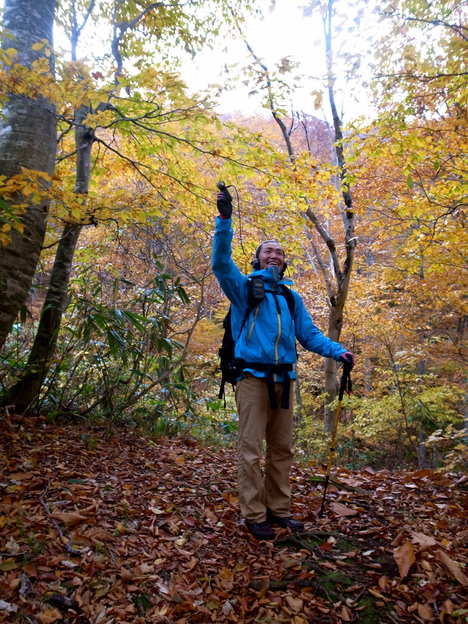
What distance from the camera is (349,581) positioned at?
95.7 inches

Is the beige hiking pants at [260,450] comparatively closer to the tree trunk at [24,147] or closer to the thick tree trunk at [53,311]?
the tree trunk at [24,147]

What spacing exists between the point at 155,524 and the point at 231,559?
645 millimetres

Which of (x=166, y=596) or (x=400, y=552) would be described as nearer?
(x=166, y=596)

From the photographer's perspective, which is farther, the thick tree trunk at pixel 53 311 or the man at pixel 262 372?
the thick tree trunk at pixel 53 311

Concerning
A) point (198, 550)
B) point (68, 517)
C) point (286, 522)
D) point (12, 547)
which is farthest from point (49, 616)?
point (286, 522)

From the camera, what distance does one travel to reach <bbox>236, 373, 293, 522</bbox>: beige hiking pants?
2.90 m

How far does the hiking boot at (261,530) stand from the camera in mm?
2848

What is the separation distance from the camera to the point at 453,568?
2.42 metres

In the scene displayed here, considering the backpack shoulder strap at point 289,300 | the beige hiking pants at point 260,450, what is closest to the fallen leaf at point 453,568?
the beige hiking pants at point 260,450

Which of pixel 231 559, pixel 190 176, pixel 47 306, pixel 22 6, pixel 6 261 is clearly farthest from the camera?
pixel 190 176

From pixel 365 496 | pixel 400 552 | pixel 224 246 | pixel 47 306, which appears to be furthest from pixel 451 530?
pixel 47 306

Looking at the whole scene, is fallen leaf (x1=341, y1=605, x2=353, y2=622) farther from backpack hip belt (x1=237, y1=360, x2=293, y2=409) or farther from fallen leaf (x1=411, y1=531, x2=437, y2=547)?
backpack hip belt (x1=237, y1=360, x2=293, y2=409)

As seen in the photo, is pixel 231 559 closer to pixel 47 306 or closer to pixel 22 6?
pixel 47 306

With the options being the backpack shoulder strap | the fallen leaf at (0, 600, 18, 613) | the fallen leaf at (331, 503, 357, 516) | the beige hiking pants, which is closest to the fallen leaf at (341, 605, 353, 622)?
the beige hiking pants
